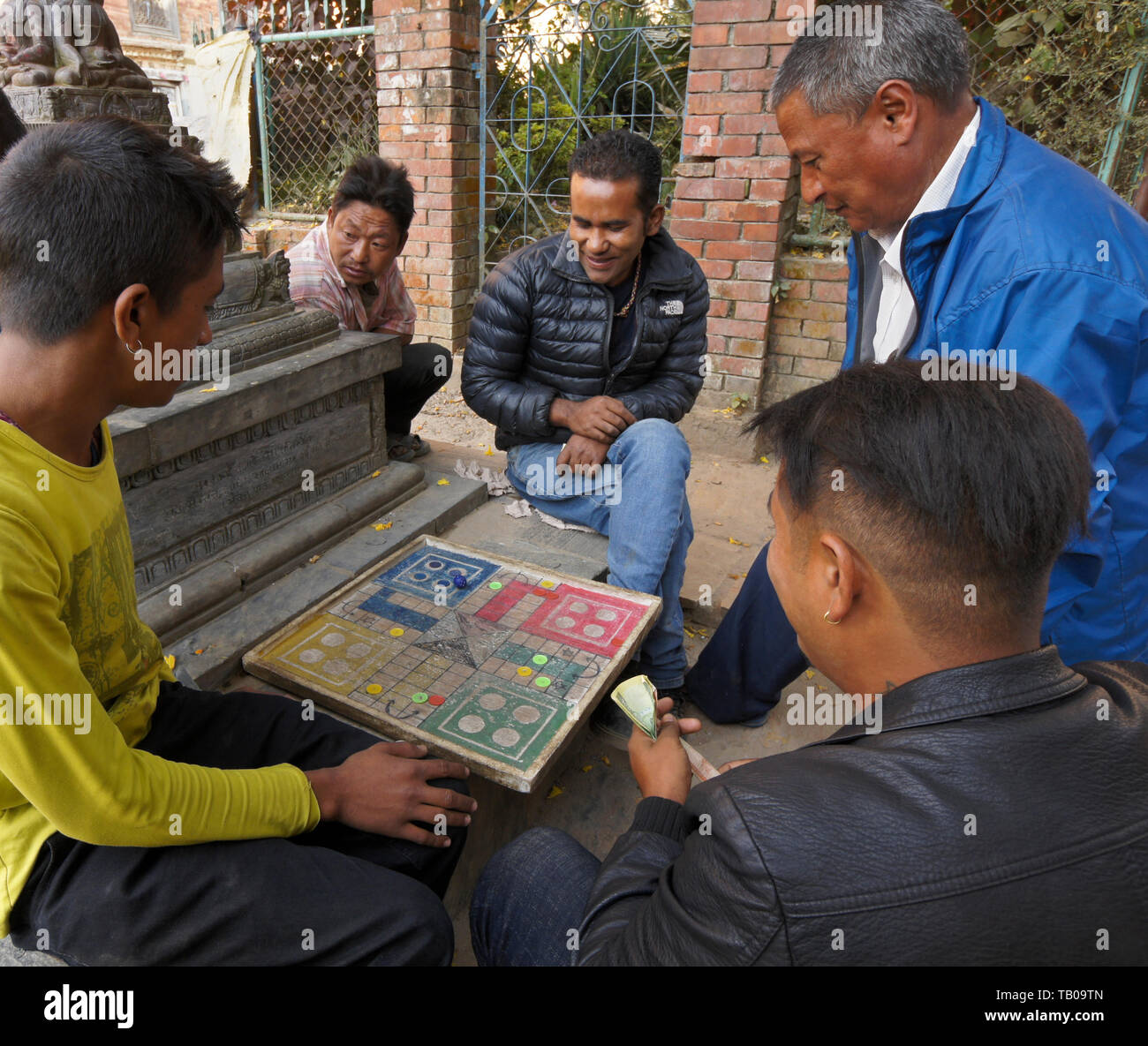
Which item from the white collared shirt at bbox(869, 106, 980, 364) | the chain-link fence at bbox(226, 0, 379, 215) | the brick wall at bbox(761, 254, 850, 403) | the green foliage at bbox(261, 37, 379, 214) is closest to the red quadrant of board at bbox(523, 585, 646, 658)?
the white collared shirt at bbox(869, 106, 980, 364)

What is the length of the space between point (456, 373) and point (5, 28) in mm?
3766

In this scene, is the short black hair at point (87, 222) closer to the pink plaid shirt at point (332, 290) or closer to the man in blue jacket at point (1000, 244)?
the man in blue jacket at point (1000, 244)

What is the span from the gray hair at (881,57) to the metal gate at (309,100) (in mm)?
5867

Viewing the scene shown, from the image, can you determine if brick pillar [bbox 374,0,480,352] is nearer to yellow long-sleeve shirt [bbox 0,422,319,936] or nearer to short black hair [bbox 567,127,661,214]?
short black hair [bbox 567,127,661,214]

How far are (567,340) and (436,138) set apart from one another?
133 inches

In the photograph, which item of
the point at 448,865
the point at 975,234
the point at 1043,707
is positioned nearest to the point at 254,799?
the point at 448,865

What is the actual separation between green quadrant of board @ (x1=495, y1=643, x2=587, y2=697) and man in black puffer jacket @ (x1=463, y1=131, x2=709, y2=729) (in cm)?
50

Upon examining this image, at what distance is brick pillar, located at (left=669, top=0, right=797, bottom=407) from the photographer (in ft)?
13.5

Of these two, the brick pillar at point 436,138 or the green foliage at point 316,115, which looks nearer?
the brick pillar at point 436,138

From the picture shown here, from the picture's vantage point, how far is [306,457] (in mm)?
2709

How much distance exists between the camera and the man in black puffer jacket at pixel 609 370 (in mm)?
2580

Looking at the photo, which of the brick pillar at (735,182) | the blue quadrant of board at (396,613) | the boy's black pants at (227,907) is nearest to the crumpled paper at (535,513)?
the blue quadrant of board at (396,613)

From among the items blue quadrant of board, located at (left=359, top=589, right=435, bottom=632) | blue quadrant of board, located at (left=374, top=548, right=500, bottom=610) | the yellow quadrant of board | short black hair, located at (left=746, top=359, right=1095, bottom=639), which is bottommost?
the yellow quadrant of board

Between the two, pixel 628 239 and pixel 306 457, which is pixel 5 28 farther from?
pixel 628 239
